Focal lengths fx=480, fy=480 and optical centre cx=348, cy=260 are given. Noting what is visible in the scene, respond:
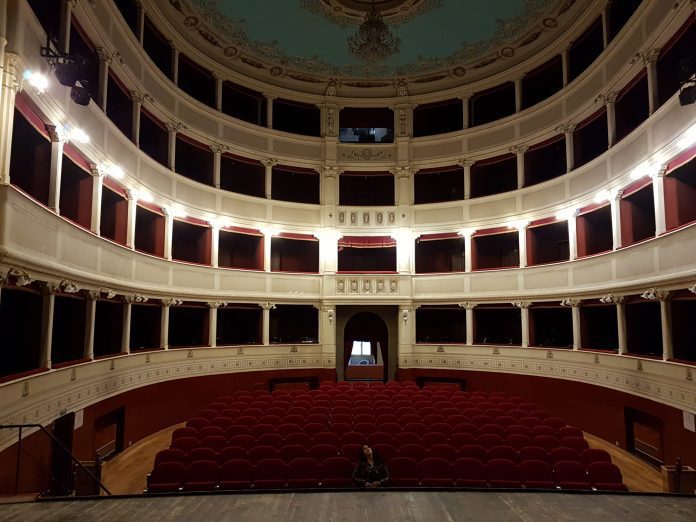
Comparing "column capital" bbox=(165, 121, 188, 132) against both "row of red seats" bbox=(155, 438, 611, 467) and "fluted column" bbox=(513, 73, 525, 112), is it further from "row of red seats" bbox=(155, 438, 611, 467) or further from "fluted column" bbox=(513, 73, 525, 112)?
"fluted column" bbox=(513, 73, 525, 112)

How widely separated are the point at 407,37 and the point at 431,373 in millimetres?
11048

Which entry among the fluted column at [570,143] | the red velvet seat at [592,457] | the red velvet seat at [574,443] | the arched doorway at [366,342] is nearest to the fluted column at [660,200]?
the fluted column at [570,143]

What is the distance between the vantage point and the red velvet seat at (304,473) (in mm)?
7195

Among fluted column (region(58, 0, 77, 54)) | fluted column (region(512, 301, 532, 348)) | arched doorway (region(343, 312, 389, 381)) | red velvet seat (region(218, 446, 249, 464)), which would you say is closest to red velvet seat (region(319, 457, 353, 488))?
red velvet seat (region(218, 446, 249, 464))

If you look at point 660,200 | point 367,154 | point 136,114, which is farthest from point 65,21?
point 660,200

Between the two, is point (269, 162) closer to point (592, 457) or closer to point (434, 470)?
point (434, 470)

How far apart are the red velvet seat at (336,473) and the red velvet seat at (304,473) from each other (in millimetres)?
100

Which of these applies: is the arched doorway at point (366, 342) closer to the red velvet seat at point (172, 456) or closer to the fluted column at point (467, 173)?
the fluted column at point (467, 173)

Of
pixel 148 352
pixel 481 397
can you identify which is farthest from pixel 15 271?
pixel 481 397

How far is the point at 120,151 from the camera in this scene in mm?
10656

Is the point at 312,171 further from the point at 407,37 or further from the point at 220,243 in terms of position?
the point at 407,37

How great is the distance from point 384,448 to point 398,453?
0.84 ft

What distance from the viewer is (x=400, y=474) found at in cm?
738

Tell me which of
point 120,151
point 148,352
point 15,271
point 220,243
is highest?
point 120,151
